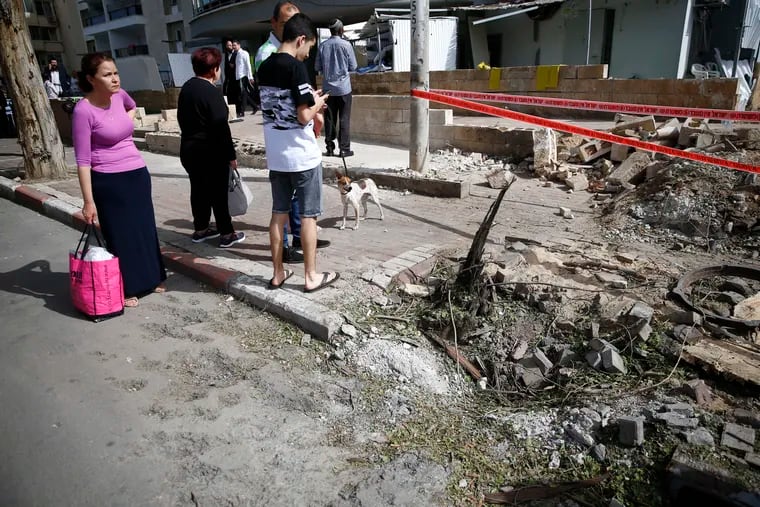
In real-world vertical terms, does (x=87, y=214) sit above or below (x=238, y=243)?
above

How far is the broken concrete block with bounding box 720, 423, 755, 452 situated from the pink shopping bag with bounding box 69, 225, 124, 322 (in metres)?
3.99

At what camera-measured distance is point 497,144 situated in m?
8.64

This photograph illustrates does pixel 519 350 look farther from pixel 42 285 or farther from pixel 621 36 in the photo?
pixel 621 36

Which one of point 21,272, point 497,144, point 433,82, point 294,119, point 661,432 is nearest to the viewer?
point 661,432

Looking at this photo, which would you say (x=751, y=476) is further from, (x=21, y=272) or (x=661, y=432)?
(x=21, y=272)

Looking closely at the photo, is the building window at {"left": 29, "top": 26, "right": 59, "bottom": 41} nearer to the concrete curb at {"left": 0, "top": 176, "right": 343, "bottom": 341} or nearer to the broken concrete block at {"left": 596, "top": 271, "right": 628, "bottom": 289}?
the concrete curb at {"left": 0, "top": 176, "right": 343, "bottom": 341}

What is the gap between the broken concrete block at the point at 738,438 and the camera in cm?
244

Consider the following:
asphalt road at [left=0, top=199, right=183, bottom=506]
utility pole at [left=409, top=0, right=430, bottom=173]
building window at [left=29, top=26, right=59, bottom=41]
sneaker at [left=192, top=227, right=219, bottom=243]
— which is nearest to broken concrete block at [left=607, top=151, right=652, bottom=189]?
utility pole at [left=409, top=0, right=430, bottom=173]

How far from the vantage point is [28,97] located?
27.9 ft

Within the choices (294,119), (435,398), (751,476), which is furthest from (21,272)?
(751,476)

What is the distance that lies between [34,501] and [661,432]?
2995 millimetres

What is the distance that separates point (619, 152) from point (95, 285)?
6.70m

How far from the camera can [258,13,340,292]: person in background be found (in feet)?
11.6

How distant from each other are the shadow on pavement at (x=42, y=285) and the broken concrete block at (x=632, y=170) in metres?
6.18
